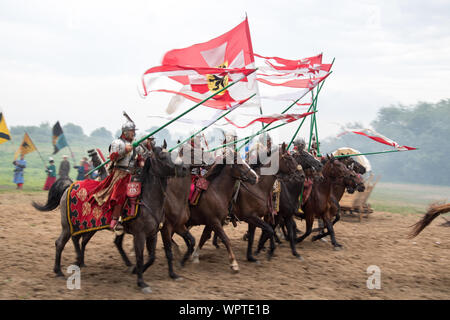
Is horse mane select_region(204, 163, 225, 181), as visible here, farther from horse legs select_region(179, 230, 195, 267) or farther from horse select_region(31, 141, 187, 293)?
horse select_region(31, 141, 187, 293)

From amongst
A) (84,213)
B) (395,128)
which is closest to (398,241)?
(84,213)

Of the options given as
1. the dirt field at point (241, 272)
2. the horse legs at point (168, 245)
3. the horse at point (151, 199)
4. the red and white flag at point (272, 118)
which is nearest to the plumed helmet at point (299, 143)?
the red and white flag at point (272, 118)

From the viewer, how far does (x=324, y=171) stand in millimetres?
10867

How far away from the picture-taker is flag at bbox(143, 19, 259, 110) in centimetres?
858

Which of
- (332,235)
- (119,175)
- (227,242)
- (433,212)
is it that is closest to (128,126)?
(119,175)

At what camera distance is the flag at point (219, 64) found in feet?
28.1

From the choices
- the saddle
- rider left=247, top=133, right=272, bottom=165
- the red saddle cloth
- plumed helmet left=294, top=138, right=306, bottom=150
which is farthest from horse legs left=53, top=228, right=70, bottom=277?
plumed helmet left=294, top=138, right=306, bottom=150

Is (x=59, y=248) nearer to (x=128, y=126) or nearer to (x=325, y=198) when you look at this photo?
(x=128, y=126)

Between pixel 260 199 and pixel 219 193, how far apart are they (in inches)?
39.8

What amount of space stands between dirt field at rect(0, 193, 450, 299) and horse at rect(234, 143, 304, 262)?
0.60 metres

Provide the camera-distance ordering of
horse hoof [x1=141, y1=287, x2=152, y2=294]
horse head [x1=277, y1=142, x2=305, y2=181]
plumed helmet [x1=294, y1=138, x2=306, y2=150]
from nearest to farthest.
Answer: horse hoof [x1=141, y1=287, x2=152, y2=294] → horse head [x1=277, y1=142, x2=305, y2=181] → plumed helmet [x1=294, y1=138, x2=306, y2=150]

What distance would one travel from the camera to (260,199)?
8.73 meters

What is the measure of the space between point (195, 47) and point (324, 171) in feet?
15.1
